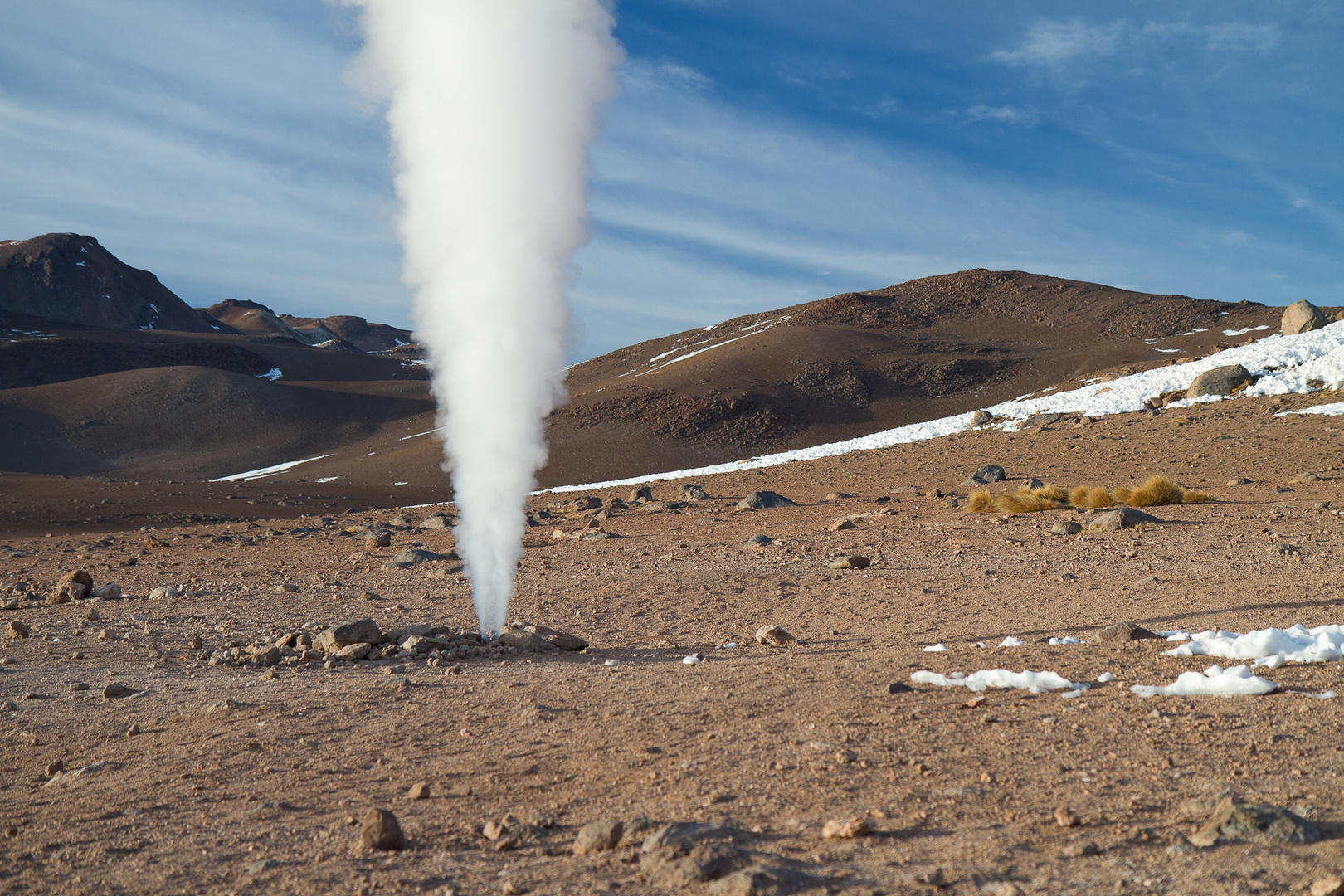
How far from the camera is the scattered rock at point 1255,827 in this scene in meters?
3.41

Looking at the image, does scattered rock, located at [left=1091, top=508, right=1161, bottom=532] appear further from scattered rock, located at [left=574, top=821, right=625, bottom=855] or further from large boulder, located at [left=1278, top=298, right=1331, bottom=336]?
large boulder, located at [left=1278, top=298, right=1331, bottom=336]

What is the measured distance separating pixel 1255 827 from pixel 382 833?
3829 mm

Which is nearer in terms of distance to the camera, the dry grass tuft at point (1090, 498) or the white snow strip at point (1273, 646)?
the white snow strip at point (1273, 646)

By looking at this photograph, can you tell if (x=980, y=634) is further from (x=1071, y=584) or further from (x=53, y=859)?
(x=53, y=859)

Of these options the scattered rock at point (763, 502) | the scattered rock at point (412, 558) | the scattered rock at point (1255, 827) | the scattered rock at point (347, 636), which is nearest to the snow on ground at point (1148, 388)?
the scattered rock at point (763, 502)

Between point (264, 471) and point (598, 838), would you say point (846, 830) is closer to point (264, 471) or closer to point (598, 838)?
point (598, 838)

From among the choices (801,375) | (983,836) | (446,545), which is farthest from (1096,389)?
(983,836)

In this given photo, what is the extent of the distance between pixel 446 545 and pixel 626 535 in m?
4.58

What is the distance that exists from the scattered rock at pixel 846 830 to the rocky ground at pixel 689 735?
34mm

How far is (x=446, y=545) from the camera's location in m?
21.1

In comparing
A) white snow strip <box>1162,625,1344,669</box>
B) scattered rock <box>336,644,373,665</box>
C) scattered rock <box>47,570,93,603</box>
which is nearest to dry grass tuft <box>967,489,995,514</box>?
white snow strip <box>1162,625,1344,669</box>

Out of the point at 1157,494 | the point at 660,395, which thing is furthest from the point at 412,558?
the point at 660,395

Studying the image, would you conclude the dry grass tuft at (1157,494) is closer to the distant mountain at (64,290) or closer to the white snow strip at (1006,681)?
the white snow strip at (1006,681)

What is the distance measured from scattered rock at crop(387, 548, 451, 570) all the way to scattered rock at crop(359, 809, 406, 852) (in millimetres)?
13346
